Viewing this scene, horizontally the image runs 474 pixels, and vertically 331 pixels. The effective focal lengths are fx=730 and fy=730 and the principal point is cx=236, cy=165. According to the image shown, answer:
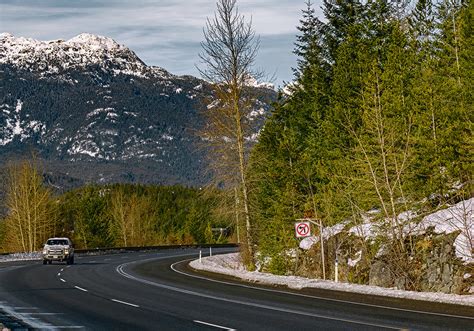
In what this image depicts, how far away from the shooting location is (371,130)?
29.6 m

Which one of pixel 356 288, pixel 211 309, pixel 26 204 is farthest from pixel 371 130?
pixel 26 204

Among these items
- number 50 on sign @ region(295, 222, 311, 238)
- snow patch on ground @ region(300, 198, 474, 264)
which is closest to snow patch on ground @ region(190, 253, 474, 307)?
number 50 on sign @ region(295, 222, 311, 238)

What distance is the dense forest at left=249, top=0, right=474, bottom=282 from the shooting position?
30.1 meters

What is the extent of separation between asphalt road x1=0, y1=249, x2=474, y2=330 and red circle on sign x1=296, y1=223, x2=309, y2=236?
3.14 metres

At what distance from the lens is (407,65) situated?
40.3m

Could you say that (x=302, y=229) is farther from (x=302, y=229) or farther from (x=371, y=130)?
(x=371, y=130)

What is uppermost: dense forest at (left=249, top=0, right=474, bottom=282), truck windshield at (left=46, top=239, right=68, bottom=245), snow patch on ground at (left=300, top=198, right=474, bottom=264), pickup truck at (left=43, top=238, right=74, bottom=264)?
dense forest at (left=249, top=0, right=474, bottom=282)

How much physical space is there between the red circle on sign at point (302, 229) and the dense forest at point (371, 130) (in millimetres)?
2801

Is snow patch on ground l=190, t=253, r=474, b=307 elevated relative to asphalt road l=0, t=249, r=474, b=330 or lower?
lower

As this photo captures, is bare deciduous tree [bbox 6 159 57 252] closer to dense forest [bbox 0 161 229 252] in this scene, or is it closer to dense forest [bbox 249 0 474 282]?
dense forest [bbox 0 161 229 252]

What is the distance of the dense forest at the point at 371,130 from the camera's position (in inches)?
1184

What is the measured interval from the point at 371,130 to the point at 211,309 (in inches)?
500

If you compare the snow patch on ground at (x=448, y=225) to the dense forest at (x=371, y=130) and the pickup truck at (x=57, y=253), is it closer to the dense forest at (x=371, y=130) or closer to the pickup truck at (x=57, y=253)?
the dense forest at (x=371, y=130)

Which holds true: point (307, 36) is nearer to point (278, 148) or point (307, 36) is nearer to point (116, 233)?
point (278, 148)
